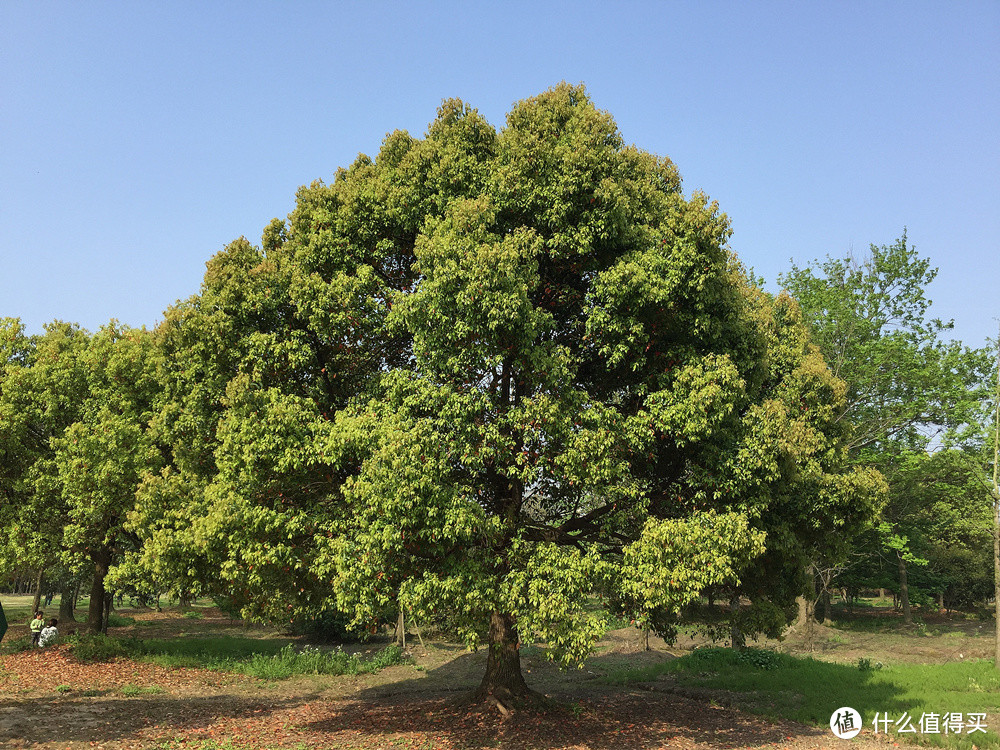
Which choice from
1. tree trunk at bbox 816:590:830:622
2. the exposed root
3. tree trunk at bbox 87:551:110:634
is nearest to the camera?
the exposed root

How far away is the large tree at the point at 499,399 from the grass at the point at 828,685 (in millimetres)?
4720

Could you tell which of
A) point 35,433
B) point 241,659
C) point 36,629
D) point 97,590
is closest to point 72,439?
point 35,433

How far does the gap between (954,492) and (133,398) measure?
129 feet

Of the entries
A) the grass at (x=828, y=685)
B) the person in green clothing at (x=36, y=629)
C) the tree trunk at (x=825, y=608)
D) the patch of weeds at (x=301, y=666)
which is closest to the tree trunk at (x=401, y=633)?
the patch of weeds at (x=301, y=666)

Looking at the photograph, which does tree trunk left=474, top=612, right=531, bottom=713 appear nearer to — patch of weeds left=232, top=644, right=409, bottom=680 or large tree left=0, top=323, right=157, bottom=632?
patch of weeds left=232, top=644, right=409, bottom=680

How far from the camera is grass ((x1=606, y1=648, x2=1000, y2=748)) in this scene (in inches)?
621

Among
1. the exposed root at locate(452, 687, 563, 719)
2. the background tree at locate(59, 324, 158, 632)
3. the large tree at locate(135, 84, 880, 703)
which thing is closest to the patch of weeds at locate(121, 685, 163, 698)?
the background tree at locate(59, 324, 158, 632)

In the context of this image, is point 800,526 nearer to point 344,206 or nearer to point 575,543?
point 575,543

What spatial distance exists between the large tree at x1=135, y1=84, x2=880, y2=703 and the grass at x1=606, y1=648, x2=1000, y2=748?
15.5 ft

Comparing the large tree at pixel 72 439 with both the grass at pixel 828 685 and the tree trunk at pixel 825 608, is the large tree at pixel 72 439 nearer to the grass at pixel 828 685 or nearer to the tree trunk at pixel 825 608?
the grass at pixel 828 685

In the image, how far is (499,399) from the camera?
13.6m

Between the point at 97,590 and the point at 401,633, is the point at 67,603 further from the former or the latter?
the point at 401,633

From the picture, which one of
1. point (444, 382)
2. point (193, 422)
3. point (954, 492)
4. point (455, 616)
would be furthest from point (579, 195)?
point (954, 492)

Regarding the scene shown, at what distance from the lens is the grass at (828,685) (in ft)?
51.7
